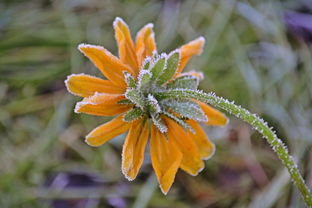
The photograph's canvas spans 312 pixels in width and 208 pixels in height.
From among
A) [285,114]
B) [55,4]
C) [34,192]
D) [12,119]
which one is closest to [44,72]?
[12,119]

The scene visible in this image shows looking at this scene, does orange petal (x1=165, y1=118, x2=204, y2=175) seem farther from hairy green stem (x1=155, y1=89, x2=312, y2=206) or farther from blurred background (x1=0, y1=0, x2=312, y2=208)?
blurred background (x1=0, y1=0, x2=312, y2=208)

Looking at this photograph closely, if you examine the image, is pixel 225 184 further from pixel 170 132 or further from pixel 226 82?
pixel 170 132

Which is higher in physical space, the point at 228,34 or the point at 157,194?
the point at 228,34

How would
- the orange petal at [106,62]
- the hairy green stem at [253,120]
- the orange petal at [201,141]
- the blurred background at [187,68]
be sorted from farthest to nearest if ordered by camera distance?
the blurred background at [187,68], the orange petal at [201,141], the orange petal at [106,62], the hairy green stem at [253,120]

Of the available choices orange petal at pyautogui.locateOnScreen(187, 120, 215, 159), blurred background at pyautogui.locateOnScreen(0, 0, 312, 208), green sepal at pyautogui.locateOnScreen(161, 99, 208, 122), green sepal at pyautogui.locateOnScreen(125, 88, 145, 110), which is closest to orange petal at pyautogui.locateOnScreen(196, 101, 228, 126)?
orange petal at pyautogui.locateOnScreen(187, 120, 215, 159)

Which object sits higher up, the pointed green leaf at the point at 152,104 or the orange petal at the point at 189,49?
the orange petal at the point at 189,49

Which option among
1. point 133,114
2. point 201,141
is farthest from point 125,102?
point 201,141

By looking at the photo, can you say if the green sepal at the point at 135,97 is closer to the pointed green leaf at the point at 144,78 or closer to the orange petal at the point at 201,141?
the pointed green leaf at the point at 144,78

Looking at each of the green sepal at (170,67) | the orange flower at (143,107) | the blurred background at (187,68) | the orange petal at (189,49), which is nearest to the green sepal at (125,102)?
the orange flower at (143,107)
